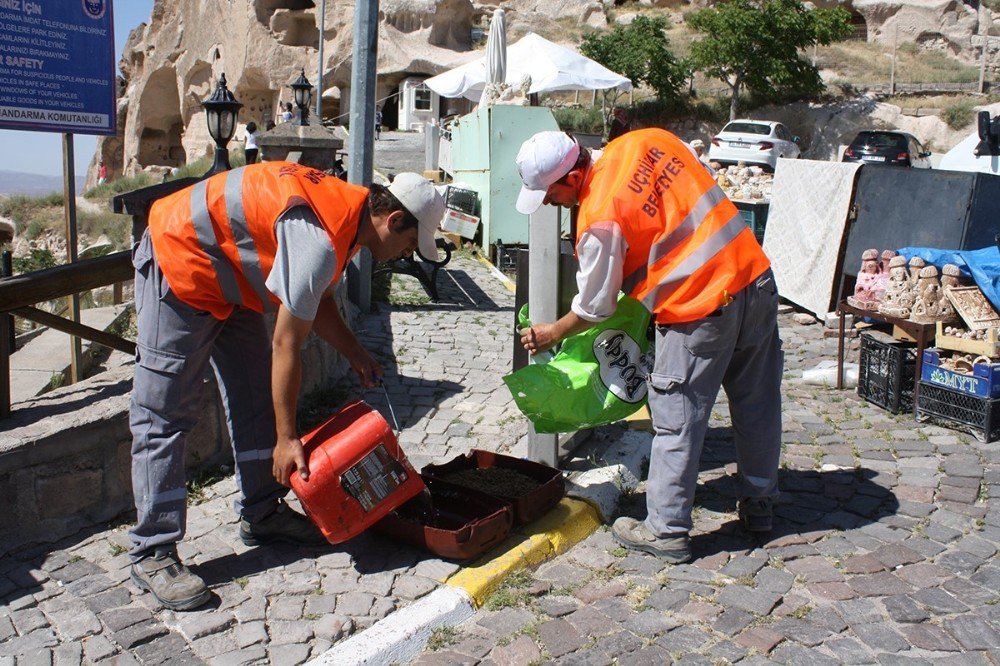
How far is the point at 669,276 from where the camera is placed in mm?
3459

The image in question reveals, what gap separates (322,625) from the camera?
3.15 meters

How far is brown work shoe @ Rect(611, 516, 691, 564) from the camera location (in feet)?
12.1

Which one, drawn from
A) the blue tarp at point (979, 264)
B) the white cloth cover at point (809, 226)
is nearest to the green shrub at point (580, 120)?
the white cloth cover at point (809, 226)

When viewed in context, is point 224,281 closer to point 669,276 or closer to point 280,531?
point 280,531

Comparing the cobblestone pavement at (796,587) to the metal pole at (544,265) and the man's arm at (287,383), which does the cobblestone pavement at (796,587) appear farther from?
the metal pole at (544,265)

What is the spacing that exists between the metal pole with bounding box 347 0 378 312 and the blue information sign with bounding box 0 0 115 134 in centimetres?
280

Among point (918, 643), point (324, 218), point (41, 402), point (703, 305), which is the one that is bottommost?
point (918, 643)

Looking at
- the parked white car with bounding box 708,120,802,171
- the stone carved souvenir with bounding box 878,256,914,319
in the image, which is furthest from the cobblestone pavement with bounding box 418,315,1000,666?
the parked white car with bounding box 708,120,802,171

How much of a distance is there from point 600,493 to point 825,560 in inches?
40.7

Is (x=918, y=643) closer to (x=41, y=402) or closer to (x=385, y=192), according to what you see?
(x=385, y=192)

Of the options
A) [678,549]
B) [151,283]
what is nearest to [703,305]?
[678,549]

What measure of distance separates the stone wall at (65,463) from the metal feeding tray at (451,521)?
1.21 meters

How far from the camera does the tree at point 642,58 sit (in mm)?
33781

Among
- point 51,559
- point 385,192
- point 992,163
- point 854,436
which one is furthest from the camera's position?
point 992,163
